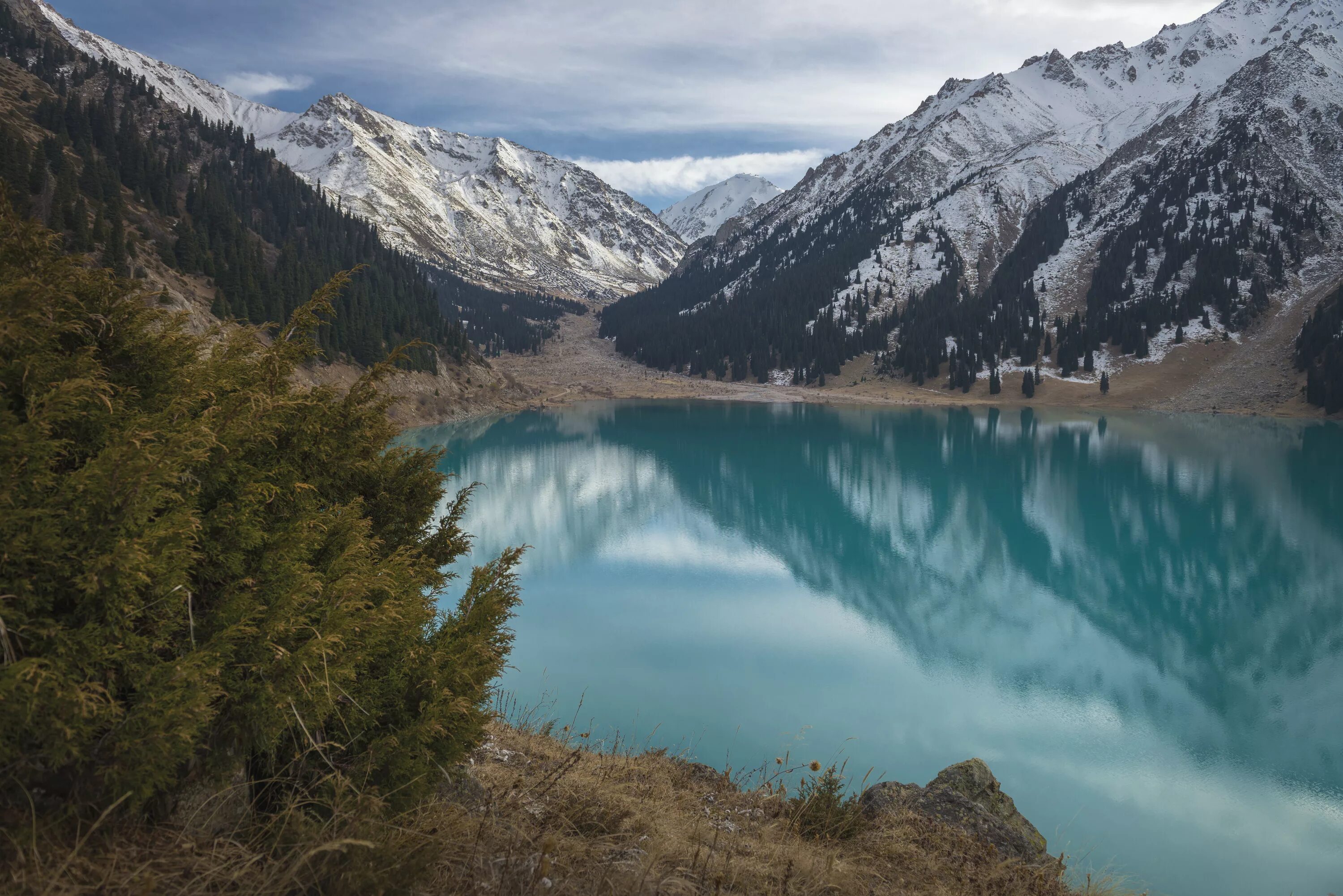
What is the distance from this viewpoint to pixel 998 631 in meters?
20.8

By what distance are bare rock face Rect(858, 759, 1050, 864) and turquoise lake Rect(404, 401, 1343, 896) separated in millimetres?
3644

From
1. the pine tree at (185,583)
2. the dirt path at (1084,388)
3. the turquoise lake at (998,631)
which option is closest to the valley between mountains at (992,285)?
the dirt path at (1084,388)

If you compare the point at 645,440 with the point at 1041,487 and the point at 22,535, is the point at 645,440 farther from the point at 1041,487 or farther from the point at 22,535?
the point at 22,535

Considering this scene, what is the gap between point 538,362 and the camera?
129 m

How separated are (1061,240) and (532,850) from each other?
150m

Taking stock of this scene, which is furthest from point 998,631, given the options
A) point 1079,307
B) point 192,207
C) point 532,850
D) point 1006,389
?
point 1079,307

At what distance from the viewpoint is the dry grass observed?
8.75ft

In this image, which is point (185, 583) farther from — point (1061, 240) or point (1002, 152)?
point (1002, 152)

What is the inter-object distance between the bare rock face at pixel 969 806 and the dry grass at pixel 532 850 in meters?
0.37

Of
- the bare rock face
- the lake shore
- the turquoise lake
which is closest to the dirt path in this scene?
the lake shore

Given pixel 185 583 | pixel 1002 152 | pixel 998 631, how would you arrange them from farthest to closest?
pixel 1002 152 → pixel 998 631 → pixel 185 583

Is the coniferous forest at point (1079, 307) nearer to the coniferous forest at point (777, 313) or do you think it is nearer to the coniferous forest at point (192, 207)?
the coniferous forest at point (777, 313)

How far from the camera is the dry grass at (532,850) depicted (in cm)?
267

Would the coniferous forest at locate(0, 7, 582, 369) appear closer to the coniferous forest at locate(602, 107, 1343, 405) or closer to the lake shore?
the lake shore
